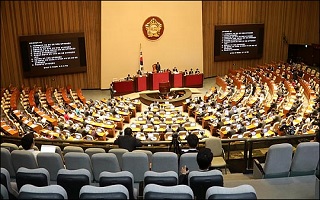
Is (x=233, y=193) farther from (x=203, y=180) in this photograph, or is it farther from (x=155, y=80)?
(x=155, y=80)

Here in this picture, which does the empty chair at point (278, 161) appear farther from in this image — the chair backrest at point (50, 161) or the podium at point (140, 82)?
the podium at point (140, 82)

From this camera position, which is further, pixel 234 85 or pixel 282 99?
pixel 234 85

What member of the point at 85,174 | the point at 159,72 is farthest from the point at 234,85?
the point at 85,174

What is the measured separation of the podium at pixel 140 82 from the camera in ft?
56.4

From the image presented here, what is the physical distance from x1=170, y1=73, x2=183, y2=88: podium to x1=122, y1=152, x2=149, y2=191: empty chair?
12533mm

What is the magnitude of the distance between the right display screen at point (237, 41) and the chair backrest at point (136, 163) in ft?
49.6

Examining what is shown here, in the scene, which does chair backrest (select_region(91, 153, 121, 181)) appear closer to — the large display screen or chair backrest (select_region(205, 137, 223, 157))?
chair backrest (select_region(205, 137, 223, 157))

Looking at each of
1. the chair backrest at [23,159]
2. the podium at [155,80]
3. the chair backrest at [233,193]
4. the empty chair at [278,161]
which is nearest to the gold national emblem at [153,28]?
the podium at [155,80]

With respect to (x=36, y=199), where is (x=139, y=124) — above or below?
below

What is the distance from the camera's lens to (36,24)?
1686 cm

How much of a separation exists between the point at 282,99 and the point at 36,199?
38.7 feet

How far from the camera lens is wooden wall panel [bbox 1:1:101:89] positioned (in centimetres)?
1656

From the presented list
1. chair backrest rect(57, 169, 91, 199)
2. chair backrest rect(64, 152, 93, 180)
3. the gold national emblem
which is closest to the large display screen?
the gold national emblem

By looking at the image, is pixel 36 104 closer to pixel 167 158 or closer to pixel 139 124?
pixel 139 124
